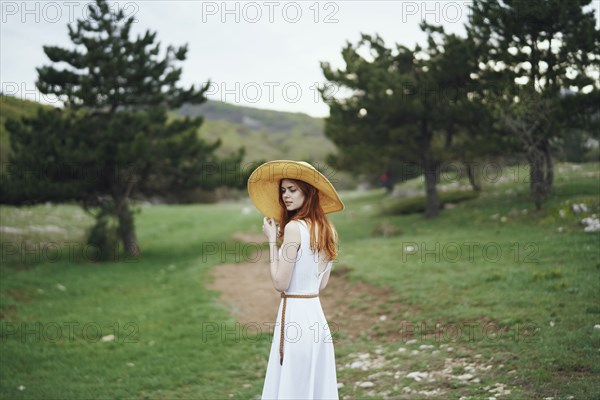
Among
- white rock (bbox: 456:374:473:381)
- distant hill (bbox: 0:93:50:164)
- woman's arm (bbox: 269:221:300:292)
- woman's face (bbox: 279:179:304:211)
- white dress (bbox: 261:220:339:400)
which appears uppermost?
distant hill (bbox: 0:93:50:164)

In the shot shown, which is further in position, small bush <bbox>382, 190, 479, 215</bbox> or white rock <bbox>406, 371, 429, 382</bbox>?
small bush <bbox>382, 190, 479, 215</bbox>

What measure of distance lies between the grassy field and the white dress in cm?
310

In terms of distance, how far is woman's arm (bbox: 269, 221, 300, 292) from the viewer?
14.4 feet

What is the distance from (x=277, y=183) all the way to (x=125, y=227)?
1944cm

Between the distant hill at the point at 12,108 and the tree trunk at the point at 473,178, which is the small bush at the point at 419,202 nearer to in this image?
the tree trunk at the point at 473,178

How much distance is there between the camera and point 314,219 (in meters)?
4.59

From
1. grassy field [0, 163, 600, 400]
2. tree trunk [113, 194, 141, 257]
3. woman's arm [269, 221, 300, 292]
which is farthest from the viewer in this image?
tree trunk [113, 194, 141, 257]

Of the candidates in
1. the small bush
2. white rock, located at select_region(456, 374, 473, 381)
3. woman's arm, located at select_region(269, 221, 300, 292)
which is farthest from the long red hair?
the small bush

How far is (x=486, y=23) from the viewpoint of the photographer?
22422 millimetres

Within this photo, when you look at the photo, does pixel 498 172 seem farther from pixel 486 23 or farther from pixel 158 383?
pixel 158 383

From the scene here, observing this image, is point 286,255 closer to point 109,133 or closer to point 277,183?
point 277,183

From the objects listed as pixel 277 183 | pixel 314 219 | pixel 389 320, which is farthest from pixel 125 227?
pixel 314 219

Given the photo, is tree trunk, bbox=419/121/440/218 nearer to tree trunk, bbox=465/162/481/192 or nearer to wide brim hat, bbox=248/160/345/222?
tree trunk, bbox=465/162/481/192

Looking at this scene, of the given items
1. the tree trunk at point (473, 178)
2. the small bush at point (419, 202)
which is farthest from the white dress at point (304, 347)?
the small bush at point (419, 202)
